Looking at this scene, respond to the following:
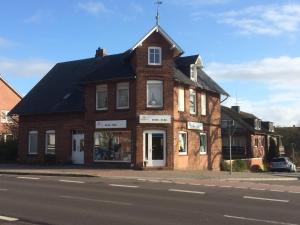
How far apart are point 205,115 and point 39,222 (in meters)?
27.5

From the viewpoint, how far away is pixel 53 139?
3706cm

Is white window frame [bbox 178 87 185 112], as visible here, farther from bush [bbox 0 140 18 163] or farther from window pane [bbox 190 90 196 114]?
bush [bbox 0 140 18 163]

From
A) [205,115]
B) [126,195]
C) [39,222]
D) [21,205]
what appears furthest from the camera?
[205,115]

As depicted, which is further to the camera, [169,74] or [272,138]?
[272,138]

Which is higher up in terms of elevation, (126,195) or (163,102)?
(163,102)

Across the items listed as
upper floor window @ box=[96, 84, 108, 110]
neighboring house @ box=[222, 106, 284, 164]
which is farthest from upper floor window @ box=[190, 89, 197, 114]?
neighboring house @ box=[222, 106, 284, 164]

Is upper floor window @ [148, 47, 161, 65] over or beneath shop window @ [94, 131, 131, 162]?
over

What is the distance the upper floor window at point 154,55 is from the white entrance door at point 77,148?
703 cm


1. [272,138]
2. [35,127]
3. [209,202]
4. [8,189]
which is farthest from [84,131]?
[272,138]

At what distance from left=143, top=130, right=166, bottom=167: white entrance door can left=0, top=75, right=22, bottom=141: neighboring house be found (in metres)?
27.7

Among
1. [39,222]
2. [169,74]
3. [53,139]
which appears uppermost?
[169,74]

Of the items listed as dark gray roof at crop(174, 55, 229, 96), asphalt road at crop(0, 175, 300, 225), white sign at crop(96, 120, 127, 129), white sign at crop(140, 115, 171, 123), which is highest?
dark gray roof at crop(174, 55, 229, 96)

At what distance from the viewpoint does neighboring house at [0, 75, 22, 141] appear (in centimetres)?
5729

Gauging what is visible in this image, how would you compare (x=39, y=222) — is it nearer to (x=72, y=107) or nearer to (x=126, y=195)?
(x=126, y=195)
